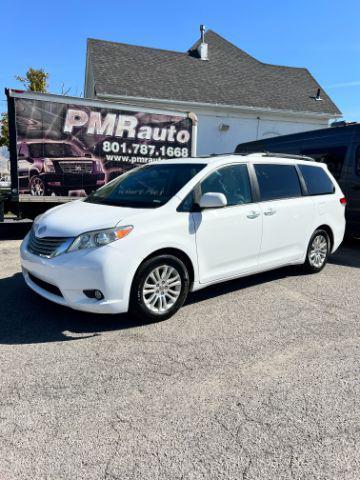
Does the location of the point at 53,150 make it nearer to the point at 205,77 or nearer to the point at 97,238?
the point at 97,238

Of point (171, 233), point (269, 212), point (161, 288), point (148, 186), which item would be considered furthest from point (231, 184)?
point (161, 288)

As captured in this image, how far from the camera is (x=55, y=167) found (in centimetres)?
826

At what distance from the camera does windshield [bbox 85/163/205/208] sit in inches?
170

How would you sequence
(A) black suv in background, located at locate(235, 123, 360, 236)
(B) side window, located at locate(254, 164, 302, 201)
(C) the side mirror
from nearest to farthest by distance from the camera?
(C) the side mirror, (B) side window, located at locate(254, 164, 302, 201), (A) black suv in background, located at locate(235, 123, 360, 236)

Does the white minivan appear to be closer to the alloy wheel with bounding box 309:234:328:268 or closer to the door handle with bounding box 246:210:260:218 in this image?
the door handle with bounding box 246:210:260:218

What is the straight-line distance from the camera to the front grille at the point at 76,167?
8344mm

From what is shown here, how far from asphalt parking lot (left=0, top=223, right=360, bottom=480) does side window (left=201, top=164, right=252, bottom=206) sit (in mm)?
1253

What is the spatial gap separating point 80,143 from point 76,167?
512mm

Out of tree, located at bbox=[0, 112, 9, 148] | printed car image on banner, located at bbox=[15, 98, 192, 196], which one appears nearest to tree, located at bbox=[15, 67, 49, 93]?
tree, located at bbox=[0, 112, 9, 148]

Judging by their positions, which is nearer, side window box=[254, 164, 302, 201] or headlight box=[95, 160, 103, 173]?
side window box=[254, 164, 302, 201]

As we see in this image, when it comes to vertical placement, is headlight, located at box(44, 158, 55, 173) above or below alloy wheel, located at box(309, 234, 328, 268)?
above

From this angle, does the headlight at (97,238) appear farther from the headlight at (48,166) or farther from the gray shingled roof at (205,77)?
the gray shingled roof at (205,77)

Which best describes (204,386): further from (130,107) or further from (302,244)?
(130,107)

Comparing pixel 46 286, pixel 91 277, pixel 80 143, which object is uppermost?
pixel 80 143
